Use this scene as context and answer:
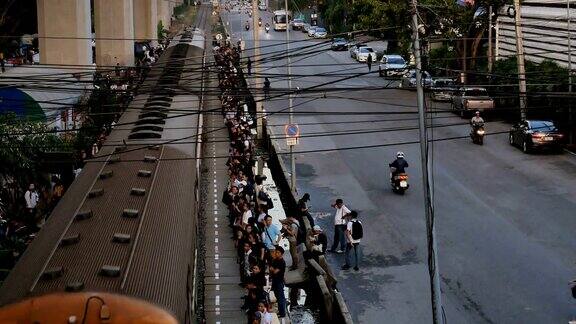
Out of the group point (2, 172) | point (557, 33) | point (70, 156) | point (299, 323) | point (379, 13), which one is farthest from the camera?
point (379, 13)

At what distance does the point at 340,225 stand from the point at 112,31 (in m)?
30.3

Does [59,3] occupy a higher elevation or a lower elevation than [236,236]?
higher

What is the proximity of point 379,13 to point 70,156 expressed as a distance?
28712mm

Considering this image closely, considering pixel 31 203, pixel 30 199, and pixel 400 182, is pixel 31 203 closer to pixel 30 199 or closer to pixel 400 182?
pixel 30 199

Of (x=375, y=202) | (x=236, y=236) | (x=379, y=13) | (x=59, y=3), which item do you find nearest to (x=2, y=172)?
(x=236, y=236)

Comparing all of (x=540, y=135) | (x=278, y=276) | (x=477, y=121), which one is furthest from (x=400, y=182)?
(x=278, y=276)

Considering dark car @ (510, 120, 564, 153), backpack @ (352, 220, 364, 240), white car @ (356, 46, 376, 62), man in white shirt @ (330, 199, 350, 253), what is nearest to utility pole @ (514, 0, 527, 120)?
dark car @ (510, 120, 564, 153)

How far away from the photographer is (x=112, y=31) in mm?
48062

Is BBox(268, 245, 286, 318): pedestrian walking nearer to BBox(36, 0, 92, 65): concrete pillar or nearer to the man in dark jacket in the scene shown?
the man in dark jacket

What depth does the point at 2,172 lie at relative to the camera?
21422 mm

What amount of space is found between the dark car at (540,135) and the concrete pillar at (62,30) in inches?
659

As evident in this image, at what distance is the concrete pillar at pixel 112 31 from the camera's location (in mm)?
47938

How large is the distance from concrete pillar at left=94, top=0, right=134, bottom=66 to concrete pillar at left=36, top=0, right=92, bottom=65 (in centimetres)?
956

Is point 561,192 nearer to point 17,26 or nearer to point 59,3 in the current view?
point 59,3
